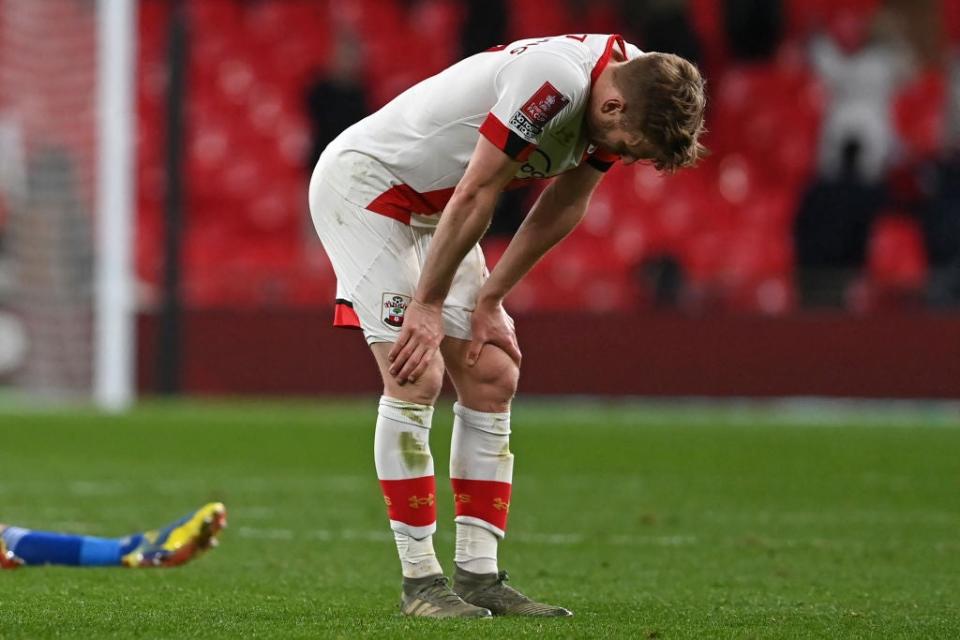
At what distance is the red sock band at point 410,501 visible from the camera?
447 centimetres

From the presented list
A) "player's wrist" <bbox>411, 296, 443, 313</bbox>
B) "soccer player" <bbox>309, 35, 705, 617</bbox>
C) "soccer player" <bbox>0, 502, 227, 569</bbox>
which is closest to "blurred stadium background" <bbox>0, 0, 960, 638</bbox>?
"soccer player" <bbox>0, 502, 227, 569</bbox>

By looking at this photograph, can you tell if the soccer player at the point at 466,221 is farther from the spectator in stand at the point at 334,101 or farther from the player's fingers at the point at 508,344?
the spectator in stand at the point at 334,101

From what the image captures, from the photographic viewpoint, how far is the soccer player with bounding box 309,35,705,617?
13.9ft

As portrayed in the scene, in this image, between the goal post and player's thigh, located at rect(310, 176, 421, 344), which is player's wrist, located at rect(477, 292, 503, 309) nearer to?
player's thigh, located at rect(310, 176, 421, 344)

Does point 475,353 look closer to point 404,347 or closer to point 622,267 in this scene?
point 404,347

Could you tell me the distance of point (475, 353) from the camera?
4582mm

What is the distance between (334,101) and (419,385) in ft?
43.2

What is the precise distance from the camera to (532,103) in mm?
4195

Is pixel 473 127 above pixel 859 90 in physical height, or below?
below

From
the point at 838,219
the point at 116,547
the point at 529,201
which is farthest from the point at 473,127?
the point at 838,219

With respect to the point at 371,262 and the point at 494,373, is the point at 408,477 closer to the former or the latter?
the point at 494,373

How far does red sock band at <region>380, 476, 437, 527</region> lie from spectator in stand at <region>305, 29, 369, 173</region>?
12.8 meters

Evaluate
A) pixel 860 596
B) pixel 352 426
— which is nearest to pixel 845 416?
pixel 352 426

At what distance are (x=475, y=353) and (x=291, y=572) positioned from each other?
1279 millimetres
